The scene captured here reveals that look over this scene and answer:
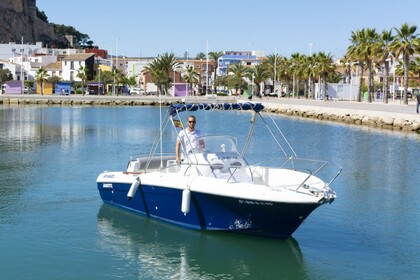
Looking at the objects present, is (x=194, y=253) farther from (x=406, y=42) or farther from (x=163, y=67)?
(x=163, y=67)

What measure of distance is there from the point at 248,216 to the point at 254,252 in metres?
0.74

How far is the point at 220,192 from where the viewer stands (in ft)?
41.8

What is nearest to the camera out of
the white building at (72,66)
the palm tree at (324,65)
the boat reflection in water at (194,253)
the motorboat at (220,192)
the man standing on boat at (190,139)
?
the boat reflection in water at (194,253)

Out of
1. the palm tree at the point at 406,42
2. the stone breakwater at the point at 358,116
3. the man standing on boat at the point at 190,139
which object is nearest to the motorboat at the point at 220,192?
the man standing on boat at the point at 190,139

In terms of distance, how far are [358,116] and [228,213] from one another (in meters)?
42.6

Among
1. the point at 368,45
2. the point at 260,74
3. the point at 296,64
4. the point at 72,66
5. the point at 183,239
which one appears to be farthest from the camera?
the point at 72,66

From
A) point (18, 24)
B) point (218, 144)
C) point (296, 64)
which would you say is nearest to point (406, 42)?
point (296, 64)

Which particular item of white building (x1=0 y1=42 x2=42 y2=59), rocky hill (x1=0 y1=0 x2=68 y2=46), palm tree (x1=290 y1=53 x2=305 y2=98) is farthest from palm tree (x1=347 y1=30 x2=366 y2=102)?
rocky hill (x1=0 y1=0 x2=68 y2=46)

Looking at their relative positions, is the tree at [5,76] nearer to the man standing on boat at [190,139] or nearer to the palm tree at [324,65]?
the palm tree at [324,65]

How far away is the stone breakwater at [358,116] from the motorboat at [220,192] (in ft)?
106

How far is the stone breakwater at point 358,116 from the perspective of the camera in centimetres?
4588

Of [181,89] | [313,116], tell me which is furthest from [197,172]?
[181,89]

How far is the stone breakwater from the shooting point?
151 ft

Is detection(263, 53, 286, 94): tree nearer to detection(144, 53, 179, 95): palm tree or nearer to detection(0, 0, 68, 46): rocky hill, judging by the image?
detection(144, 53, 179, 95): palm tree
